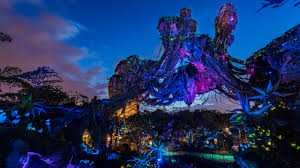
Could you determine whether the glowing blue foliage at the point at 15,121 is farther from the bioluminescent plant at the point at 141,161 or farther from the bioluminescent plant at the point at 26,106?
the bioluminescent plant at the point at 141,161

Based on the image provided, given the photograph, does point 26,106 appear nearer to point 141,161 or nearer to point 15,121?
point 15,121

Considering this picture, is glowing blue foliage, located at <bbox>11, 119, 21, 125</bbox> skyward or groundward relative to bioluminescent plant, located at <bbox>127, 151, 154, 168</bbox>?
skyward

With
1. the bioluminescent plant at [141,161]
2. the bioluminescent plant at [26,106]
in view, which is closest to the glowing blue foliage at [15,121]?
the bioluminescent plant at [26,106]

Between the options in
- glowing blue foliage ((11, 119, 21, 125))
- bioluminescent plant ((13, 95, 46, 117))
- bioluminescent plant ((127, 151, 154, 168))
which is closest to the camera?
bioluminescent plant ((13, 95, 46, 117))

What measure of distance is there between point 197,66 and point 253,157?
4854 millimetres

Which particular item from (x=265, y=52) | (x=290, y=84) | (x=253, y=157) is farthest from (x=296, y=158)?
(x=265, y=52)

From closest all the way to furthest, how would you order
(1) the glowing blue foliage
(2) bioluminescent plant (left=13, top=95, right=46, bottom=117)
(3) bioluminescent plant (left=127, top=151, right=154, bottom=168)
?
(2) bioluminescent plant (left=13, top=95, right=46, bottom=117) < (1) the glowing blue foliage < (3) bioluminescent plant (left=127, top=151, right=154, bottom=168)

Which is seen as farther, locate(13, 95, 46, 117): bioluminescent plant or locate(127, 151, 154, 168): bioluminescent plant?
locate(127, 151, 154, 168): bioluminescent plant

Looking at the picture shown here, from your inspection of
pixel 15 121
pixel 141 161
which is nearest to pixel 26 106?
pixel 15 121

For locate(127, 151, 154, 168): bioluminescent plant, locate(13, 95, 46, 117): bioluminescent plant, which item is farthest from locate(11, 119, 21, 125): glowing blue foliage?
locate(127, 151, 154, 168): bioluminescent plant

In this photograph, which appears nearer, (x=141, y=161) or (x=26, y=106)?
(x=26, y=106)

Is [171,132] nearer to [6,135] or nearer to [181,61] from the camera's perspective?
[181,61]

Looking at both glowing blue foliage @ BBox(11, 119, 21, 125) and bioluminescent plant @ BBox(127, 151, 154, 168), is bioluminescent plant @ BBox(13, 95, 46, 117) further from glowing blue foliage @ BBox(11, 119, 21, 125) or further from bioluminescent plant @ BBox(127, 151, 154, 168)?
bioluminescent plant @ BBox(127, 151, 154, 168)

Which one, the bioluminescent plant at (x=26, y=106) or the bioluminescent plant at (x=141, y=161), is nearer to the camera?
the bioluminescent plant at (x=26, y=106)
